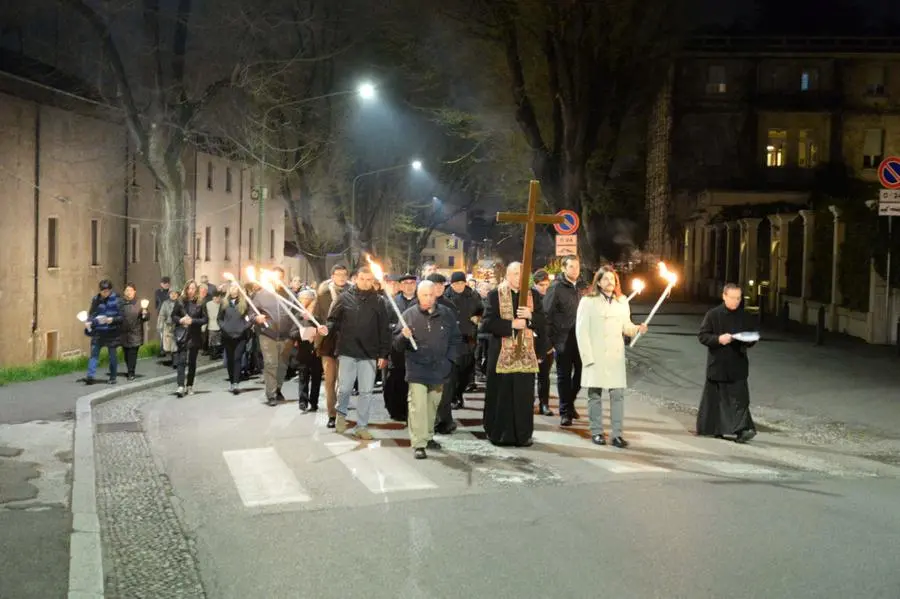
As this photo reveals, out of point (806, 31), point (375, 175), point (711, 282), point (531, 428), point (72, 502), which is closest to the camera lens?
point (72, 502)

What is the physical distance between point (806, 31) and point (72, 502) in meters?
52.8

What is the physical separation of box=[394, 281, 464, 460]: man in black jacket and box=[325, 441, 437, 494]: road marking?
0.39 m

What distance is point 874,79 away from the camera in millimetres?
49031

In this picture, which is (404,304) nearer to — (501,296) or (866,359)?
(501,296)

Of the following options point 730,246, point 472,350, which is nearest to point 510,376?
point 472,350

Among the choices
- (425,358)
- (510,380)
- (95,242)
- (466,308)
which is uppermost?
(95,242)

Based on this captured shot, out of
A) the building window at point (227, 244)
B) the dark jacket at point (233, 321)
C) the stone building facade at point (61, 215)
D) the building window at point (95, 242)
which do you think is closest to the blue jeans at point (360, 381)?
the dark jacket at point (233, 321)

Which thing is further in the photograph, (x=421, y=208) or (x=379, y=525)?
(x=421, y=208)

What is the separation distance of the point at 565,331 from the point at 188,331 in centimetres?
601

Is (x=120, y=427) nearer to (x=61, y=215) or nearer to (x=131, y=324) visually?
(x=131, y=324)

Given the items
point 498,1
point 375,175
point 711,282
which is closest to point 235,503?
point 498,1

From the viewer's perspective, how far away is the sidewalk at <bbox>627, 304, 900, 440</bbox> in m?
13.6

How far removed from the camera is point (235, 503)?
8.38 metres

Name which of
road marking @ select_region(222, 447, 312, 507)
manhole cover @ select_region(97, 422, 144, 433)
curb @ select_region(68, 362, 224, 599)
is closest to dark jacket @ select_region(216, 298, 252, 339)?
curb @ select_region(68, 362, 224, 599)
